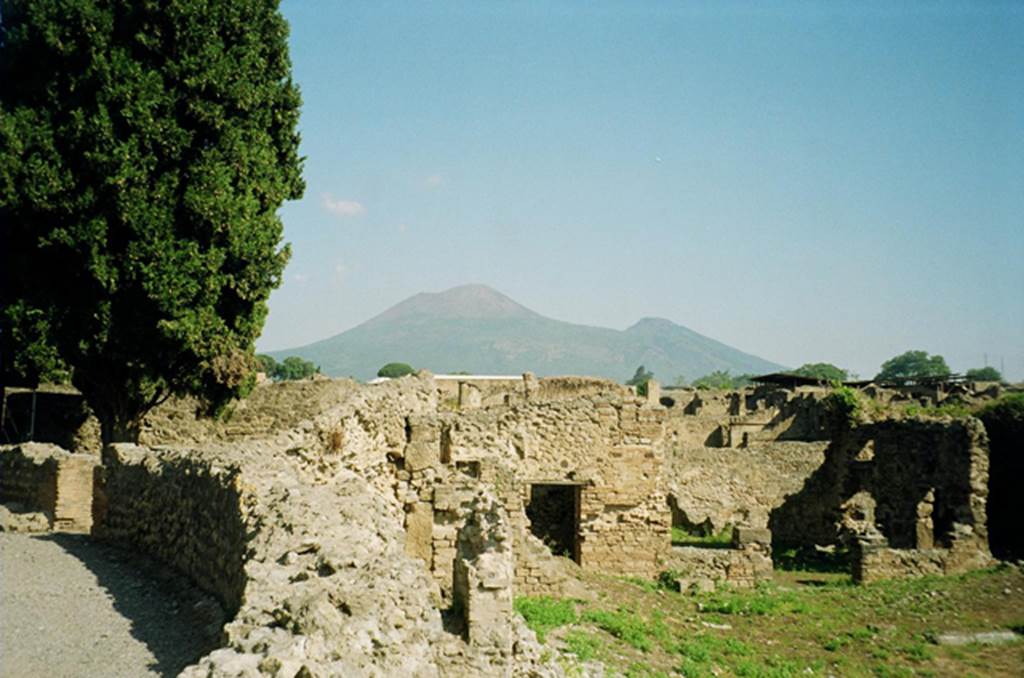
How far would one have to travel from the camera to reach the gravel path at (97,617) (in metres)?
6.66

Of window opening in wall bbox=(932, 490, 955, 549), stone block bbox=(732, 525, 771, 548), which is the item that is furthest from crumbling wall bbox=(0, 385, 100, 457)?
window opening in wall bbox=(932, 490, 955, 549)

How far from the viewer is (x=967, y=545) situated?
72.3 feet

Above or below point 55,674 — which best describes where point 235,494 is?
above

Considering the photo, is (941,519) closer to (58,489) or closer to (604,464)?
(604,464)

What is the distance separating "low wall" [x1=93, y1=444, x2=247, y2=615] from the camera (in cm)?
770

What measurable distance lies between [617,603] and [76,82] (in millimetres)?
15651

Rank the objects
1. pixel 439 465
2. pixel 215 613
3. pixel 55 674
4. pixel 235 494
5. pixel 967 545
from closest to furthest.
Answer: pixel 55 674, pixel 215 613, pixel 235 494, pixel 439 465, pixel 967 545

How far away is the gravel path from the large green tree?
854cm

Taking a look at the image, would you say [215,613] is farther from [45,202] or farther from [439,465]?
[45,202]

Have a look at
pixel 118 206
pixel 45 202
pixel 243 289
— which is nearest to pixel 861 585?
pixel 243 289

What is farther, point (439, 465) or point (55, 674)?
point (439, 465)

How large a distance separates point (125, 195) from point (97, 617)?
1253 centimetres

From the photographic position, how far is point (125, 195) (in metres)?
18.5

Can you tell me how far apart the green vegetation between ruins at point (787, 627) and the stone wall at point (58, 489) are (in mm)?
7480
